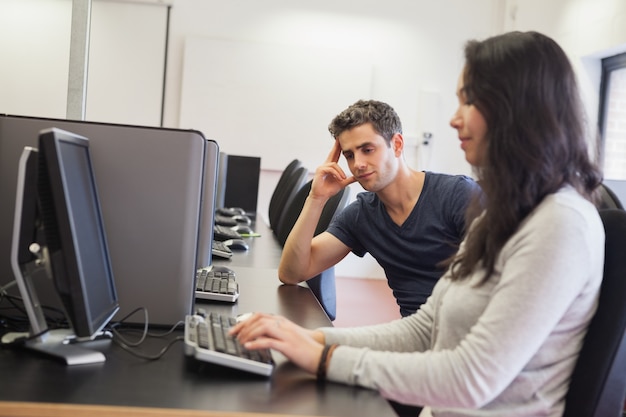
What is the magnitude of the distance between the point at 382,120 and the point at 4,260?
118 centimetres

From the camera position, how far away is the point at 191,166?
1415mm

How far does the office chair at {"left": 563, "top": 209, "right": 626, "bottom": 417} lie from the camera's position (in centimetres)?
112

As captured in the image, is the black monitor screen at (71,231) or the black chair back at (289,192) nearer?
the black monitor screen at (71,231)

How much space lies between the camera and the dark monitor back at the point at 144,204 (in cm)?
138

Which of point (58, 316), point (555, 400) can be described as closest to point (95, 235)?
point (58, 316)

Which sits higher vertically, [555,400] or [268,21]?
[268,21]

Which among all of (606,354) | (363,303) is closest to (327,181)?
(606,354)

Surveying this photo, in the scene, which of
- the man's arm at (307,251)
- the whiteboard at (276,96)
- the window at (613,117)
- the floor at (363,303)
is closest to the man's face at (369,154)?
the man's arm at (307,251)

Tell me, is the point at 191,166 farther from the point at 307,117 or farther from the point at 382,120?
the point at 307,117

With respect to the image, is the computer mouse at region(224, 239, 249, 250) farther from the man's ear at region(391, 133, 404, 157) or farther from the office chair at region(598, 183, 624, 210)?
the office chair at region(598, 183, 624, 210)

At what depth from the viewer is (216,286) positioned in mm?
1843

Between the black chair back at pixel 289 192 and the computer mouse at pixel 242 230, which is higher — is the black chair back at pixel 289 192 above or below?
above

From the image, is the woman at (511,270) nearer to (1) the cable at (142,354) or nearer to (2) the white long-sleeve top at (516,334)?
(2) the white long-sleeve top at (516,334)

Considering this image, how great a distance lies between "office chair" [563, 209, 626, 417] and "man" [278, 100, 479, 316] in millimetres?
827
